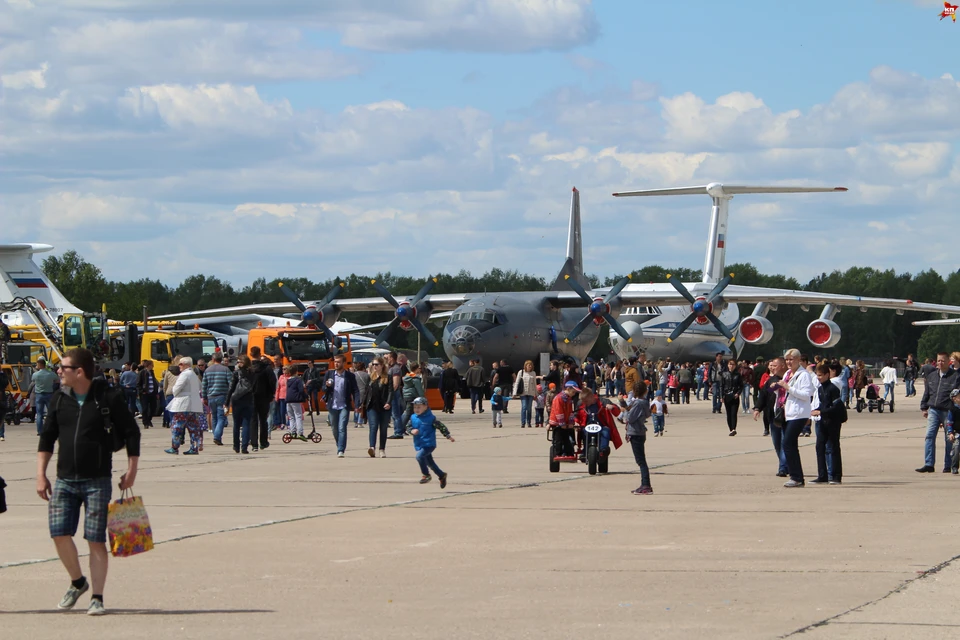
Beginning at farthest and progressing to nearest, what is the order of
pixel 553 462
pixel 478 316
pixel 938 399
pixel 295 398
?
pixel 478 316 < pixel 295 398 < pixel 553 462 < pixel 938 399

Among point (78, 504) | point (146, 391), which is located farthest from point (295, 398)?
point (78, 504)

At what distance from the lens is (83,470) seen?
7.28 m

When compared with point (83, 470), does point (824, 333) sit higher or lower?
higher

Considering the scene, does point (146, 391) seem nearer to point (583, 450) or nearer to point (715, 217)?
point (583, 450)

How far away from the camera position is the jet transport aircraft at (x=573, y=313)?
41594 millimetres

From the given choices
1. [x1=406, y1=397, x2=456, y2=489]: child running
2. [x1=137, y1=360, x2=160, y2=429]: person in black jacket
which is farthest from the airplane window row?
[x1=406, y1=397, x2=456, y2=489]: child running

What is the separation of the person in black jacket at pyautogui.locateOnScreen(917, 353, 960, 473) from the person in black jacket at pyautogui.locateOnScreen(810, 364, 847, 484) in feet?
5.01

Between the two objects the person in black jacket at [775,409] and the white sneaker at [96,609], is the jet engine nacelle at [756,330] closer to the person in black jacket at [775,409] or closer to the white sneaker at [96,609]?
the person in black jacket at [775,409]

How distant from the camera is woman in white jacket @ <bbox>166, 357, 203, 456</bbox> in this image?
19562 millimetres

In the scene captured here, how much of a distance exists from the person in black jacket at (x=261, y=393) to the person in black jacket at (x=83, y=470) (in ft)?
40.6

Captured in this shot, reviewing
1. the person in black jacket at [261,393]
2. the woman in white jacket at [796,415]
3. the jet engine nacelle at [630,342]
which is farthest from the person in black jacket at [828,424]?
the jet engine nacelle at [630,342]

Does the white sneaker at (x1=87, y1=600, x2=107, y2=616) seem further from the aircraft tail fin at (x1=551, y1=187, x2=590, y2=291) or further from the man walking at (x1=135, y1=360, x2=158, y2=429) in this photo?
the aircraft tail fin at (x1=551, y1=187, x2=590, y2=291)

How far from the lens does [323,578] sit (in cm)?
852

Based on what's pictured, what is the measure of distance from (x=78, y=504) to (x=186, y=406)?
40.6 feet
